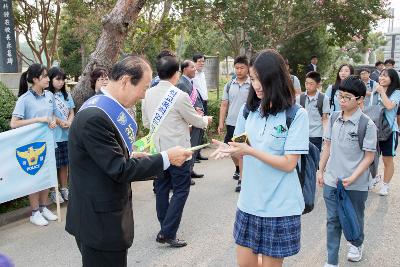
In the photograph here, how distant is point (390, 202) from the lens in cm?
567

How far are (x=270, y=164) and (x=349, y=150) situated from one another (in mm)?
1453

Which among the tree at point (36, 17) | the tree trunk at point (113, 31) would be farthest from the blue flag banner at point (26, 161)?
the tree at point (36, 17)

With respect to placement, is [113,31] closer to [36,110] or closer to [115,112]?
[36,110]

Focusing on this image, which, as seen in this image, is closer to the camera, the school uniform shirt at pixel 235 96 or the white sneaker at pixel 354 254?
the white sneaker at pixel 354 254

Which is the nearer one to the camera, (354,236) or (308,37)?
(354,236)

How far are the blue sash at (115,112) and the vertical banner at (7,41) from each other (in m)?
6.31

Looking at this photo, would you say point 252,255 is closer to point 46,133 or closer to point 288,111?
point 288,111

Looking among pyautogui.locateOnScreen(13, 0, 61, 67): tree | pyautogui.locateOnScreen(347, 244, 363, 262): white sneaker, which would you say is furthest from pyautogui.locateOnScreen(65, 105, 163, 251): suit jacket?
pyautogui.locateOnScreen(13, 0, 61, 67): tree

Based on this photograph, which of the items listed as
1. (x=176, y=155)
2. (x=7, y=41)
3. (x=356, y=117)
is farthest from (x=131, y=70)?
(x=7, y=41)

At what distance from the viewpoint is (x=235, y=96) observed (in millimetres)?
6172

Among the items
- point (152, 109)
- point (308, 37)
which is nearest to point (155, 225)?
point (152, 109)

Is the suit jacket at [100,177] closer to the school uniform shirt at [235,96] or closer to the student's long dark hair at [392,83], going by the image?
the school uniform shirt at [235,96]

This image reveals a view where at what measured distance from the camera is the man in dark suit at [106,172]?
7.13 feet

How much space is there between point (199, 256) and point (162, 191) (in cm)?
75
